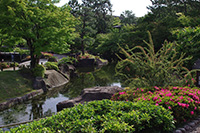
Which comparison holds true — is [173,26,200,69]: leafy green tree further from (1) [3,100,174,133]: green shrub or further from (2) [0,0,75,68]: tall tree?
(2) [0,0,75,68]: tall tree

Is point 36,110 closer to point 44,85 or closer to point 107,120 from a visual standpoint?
point 44,85

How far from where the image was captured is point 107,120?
4.45 metres

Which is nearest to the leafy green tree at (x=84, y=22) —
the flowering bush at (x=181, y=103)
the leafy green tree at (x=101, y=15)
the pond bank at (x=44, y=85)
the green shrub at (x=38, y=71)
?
the leafy green tree at (x=101, y=15)

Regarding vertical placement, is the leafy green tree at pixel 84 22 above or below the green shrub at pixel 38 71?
above

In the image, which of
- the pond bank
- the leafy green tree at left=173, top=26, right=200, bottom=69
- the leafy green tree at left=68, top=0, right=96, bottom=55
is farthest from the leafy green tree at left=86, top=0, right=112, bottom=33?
the leafy green tree at left=173, top=26, right=200, bottom=69

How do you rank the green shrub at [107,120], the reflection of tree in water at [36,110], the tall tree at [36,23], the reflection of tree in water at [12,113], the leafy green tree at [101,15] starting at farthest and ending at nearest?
the leafy green tree at [101,15] < the tall tree at [36,23] < the reflection of tree in water at [36,110] < the reflection of tree in water at [12,113] < the green shrub at [107,120]

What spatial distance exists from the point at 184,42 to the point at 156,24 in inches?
551

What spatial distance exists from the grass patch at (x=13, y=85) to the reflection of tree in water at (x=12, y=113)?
96cm

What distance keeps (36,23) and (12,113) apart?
7.50 m

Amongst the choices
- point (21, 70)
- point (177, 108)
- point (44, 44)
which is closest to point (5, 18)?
point (44, 44)

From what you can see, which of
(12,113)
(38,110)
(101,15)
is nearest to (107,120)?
(38,110)

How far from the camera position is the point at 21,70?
15648 mm

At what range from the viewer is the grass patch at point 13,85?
12.1 m

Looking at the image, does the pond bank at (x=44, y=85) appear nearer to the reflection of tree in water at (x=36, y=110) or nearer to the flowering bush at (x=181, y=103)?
the reflection of tree in water at (x=36, y=110)
